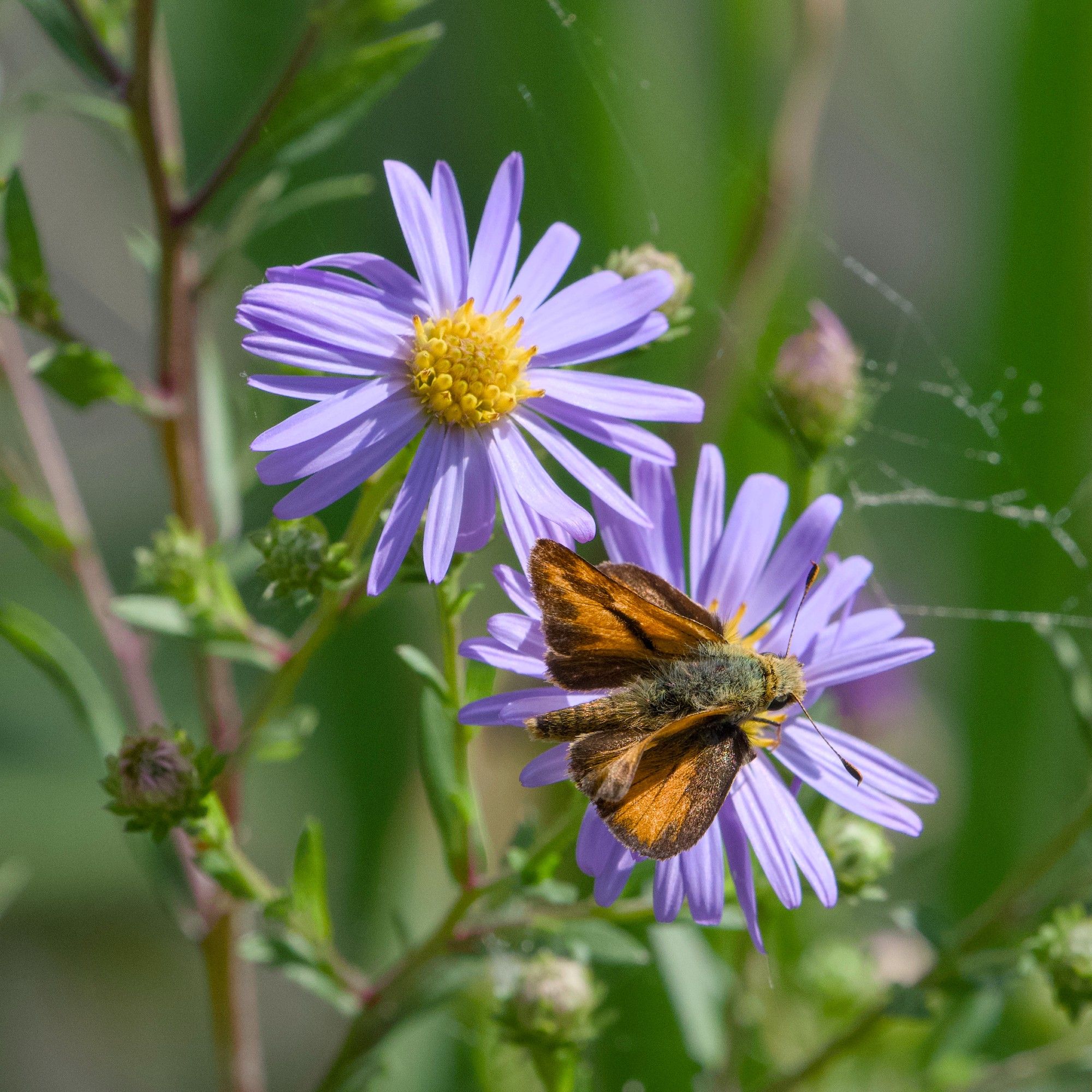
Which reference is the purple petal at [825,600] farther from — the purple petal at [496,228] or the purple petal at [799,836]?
the purple petal at [496,228]

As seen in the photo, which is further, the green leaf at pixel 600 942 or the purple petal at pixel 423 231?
the green leaf at pixel 600 942

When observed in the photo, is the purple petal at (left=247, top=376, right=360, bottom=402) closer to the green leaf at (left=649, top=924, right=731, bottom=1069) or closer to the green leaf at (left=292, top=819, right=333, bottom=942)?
the green leaf at (left=292, top=819, right=333, bottom=942)

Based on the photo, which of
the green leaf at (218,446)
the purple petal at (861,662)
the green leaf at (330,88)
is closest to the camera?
the purple petal at (861,662)

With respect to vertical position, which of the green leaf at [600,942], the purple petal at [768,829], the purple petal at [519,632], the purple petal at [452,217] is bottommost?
the green leaf at [600,942]

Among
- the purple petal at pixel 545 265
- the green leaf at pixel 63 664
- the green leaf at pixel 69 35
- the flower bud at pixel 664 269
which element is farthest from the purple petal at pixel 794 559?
the green leaf at pixel 69 35

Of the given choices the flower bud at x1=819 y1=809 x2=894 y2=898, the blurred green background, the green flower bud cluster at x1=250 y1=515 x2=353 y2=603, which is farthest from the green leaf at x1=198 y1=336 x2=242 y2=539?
the flower bud at x1=819 y1=809 x2=894 y2=898

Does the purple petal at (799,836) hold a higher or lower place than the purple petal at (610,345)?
lower

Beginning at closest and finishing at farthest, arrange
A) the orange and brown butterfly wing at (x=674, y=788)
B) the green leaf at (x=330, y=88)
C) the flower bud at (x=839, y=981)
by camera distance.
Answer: the orange and brown butterfly wing at (x=674, y=788)
the green leaf at (x=330, y=88)
the flower bud at (x=839, y=981)

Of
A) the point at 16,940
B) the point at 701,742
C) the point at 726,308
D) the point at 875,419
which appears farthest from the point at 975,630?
the point at 16,940
